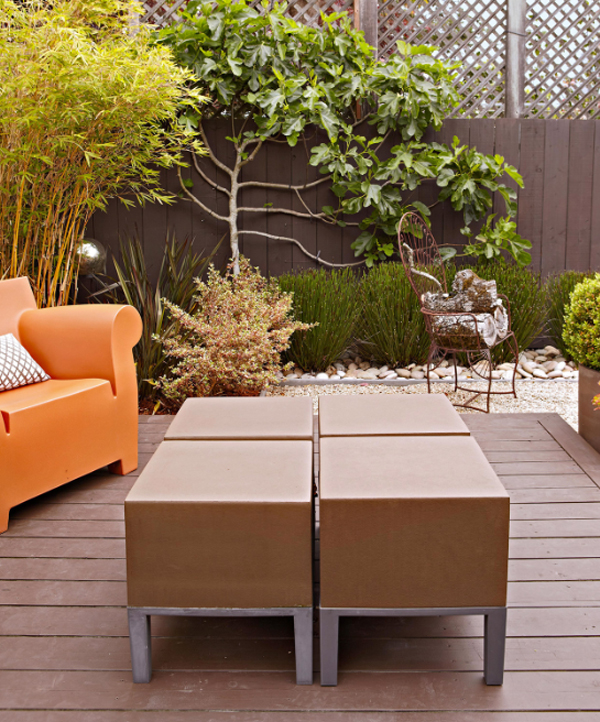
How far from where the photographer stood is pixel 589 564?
1.79 metres

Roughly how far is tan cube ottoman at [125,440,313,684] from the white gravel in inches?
91.8

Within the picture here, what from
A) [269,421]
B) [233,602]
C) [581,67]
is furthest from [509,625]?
[581,67]

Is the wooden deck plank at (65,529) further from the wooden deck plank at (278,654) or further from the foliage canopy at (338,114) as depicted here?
the foliage canopy at (338,114)

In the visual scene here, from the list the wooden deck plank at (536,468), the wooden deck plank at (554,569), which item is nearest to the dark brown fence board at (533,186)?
the wooden deck plank at (536,468)

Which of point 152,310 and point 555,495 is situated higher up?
point 152,310

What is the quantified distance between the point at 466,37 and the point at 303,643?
481cm

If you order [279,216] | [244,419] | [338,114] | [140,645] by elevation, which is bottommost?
[140,645]

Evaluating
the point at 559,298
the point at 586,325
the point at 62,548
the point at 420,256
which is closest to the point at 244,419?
the point at 62,548

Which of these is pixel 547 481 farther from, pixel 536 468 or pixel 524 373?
pixel 524 373

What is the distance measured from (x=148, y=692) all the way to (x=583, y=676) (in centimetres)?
92

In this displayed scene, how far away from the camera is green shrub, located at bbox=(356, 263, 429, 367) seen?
13.4ft

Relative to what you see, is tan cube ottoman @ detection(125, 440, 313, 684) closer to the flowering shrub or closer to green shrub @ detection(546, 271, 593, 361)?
the flowering shrub

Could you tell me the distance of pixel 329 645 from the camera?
51.4 inches

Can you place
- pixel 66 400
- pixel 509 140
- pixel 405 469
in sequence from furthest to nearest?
pixel 509 140
pixel 66 400
pixel 405 469
